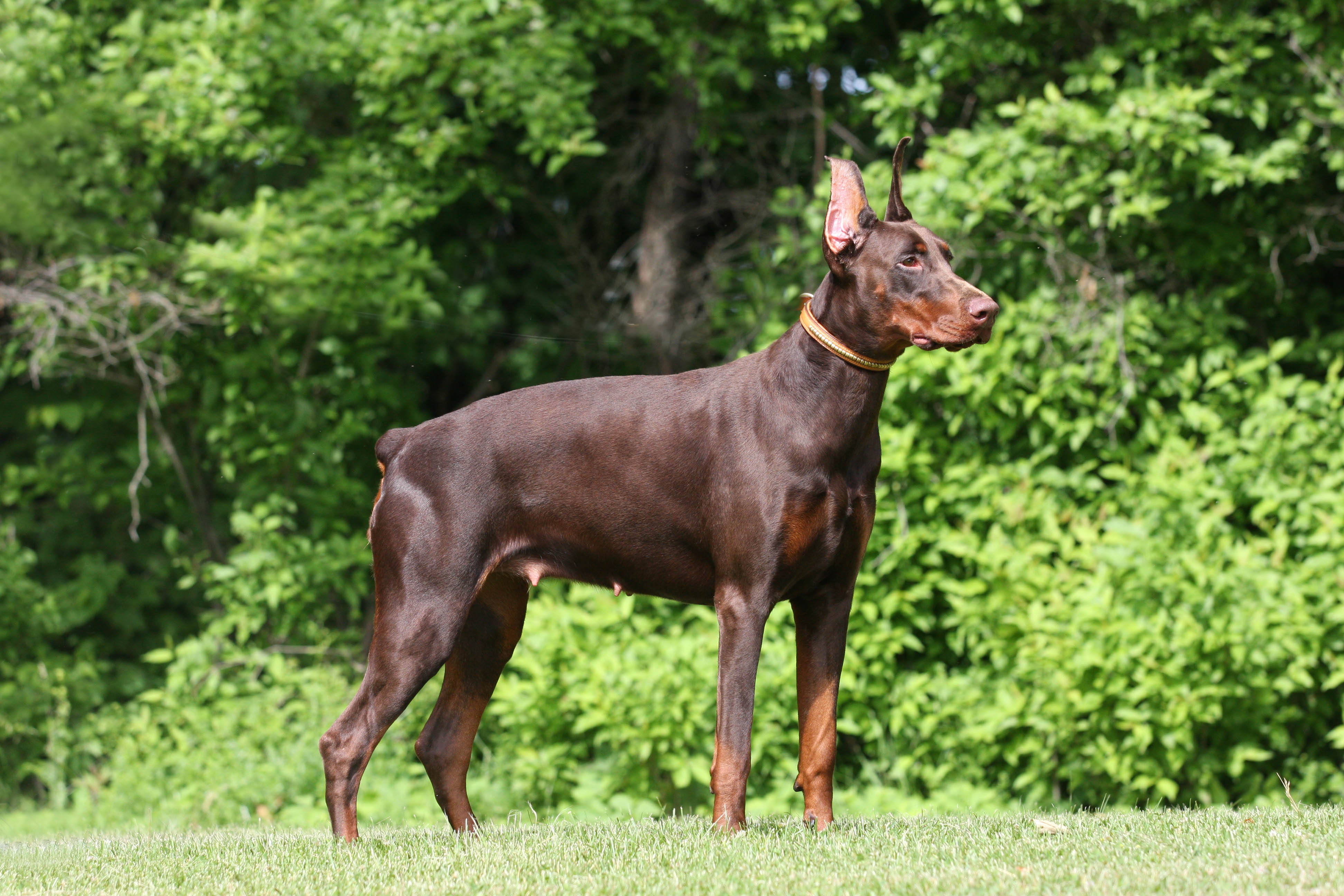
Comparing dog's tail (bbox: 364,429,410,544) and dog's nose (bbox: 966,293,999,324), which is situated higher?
dog's nose (bbox: 966,293,999,324)

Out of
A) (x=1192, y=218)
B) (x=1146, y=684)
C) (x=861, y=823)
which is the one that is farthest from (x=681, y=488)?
(x=1192, y=218)

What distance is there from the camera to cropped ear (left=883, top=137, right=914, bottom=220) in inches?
162

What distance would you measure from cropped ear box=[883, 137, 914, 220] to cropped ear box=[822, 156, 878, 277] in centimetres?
13

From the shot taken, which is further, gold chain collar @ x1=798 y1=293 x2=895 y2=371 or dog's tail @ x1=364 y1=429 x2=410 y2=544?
dog's tail @ x1=364 y1=429 x2=410 y2=544

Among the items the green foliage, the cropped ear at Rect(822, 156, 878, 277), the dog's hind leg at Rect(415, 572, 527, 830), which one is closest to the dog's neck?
the cropped ear at Rect(822, 156, 878, 277)

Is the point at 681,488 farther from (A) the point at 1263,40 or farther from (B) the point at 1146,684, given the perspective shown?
(A) the point at 1263,40

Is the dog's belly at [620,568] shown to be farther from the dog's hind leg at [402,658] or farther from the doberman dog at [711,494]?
the dog's hind leg at [402,658]

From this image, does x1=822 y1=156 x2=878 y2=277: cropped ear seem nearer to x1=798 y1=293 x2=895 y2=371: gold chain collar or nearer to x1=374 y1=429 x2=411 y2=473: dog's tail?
x1=798 y1=293 x2=895 y2=371: gold chain collar

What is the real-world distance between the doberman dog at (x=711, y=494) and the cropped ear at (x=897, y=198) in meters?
0.01

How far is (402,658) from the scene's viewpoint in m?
4.26

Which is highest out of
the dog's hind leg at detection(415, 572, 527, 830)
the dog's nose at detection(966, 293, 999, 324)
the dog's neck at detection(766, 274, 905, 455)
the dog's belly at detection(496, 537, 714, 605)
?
the dog's nose at detection(966, 293, 999, 324)

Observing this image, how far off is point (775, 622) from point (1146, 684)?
2.18 meters

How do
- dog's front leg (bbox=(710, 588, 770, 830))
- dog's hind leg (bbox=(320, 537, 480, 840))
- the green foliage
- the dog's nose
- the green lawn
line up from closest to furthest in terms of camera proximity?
the green lawn < the dog's nose < dog's front leg (bbox=(710, 588, 770, 830)) < dog's hind leg (bbox=(320, 537, 480, 840)) < the green foliage

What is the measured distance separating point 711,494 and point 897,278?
3.06ft
